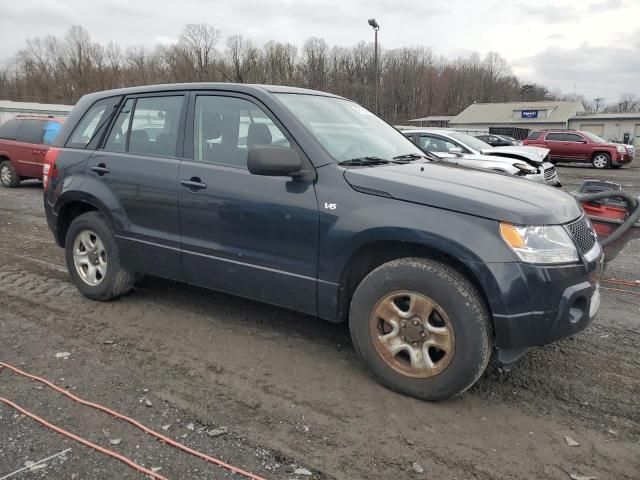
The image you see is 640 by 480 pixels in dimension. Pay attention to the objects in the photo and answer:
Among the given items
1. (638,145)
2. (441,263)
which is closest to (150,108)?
(441,263)

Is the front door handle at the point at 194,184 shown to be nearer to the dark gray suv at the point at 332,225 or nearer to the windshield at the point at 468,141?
the dark gray suv at the point at 332,225

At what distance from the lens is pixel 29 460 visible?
2.43m

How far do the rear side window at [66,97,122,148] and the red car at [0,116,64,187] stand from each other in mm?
8241

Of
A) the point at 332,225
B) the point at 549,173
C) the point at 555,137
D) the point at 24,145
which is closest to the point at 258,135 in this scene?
the point at 332,225

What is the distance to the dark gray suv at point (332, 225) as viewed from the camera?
2.73 m

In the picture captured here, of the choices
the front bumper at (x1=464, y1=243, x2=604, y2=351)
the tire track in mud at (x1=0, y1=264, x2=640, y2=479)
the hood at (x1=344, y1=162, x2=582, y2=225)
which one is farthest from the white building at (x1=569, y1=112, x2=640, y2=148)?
the front bumper at (x1=464, y1=243, x2=604, y2=351)

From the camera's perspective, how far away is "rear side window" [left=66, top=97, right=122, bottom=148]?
4.43 m

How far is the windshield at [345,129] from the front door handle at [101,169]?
1645 millimetres

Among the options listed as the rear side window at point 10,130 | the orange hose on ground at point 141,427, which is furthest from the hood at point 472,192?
the rear side window at point 10,130

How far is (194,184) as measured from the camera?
3.68m

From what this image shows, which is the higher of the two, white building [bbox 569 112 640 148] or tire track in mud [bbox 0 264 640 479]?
white building [bbox 569 112 640 148]

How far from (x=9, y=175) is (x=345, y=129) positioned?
11.8m

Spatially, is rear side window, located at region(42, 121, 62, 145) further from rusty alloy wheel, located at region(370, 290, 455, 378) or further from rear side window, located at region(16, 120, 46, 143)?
rusty alloy wheel, located at region(370, 290, 455, 378)

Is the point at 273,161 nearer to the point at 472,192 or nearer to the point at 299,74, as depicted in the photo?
the point at 472,192
